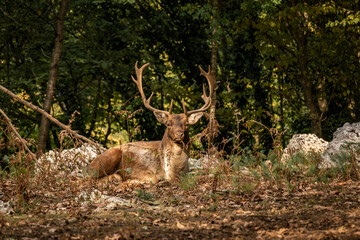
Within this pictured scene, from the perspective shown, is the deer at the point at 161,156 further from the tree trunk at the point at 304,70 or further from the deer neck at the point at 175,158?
the tree trunk at the point at 304,70

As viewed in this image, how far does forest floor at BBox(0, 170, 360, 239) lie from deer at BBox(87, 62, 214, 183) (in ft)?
3.66

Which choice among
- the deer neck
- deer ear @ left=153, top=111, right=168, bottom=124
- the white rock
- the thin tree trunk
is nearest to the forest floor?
the white rock

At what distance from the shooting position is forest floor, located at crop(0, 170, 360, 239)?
197 inches

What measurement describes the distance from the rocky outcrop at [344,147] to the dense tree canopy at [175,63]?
8.12ft

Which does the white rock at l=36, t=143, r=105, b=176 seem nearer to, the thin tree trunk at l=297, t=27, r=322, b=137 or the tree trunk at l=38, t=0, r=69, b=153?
the tree trunk at l=38, t=0, r=69, b=153

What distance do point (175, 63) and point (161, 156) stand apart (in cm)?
634

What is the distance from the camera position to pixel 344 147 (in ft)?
26.3

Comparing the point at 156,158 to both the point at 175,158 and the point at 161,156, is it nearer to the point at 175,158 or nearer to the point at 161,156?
the point at 161,156

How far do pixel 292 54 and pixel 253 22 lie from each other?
1.96 m

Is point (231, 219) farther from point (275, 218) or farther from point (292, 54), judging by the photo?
point (292, 54)

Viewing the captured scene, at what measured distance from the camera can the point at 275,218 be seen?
18.3ft

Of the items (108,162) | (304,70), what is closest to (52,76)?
(108,162)

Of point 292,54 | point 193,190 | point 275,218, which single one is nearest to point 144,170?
point 193,190

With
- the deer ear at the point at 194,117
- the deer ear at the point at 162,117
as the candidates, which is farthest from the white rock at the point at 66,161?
the deer ear at the point at 194,117
